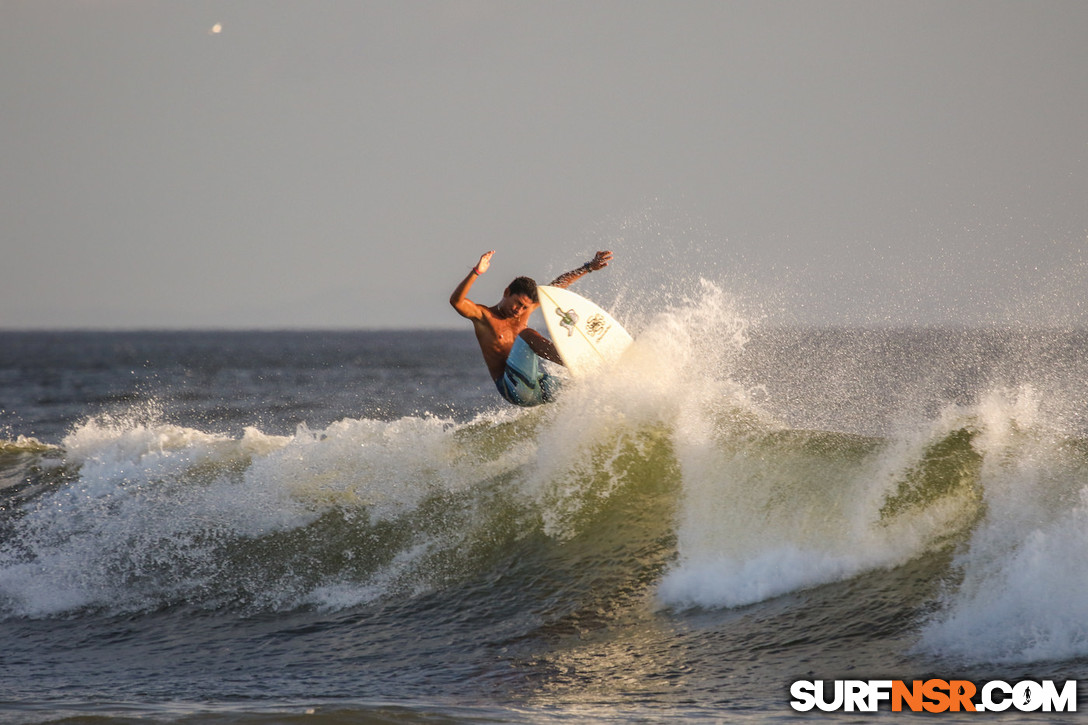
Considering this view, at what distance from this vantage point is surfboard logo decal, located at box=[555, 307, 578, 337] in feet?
30.7

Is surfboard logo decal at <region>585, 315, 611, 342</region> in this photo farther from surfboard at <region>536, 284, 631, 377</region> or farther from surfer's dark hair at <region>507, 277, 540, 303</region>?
surfer's dark hair at <region>507, 277, 540, 303</region>

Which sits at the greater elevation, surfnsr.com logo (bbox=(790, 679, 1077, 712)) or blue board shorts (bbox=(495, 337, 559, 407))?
blue board shorts (bbox=(495, 337, 559, 407))

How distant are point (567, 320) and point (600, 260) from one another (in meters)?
0.69

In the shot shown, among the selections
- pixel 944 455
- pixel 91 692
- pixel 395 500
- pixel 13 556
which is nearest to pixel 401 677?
pixel 91 692

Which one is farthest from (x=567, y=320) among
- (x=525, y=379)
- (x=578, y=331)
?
(x=525, y=379)

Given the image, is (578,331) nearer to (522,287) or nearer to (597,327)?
(597,327)

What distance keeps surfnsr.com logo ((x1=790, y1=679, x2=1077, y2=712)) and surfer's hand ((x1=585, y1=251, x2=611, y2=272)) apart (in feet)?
15.5

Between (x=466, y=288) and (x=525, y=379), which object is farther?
(x=525, y=379)

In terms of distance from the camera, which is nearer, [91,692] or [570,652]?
[91,692]

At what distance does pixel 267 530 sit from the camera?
29.6 ft

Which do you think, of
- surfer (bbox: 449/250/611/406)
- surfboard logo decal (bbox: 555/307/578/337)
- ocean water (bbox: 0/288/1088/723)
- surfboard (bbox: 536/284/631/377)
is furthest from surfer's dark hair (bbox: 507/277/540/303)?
ocean water (bbox: 0/288/1088/723)

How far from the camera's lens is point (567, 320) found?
9406 mm

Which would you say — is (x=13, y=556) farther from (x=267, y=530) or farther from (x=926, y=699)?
(x=926, y=699)

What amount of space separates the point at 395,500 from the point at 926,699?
206 inches
